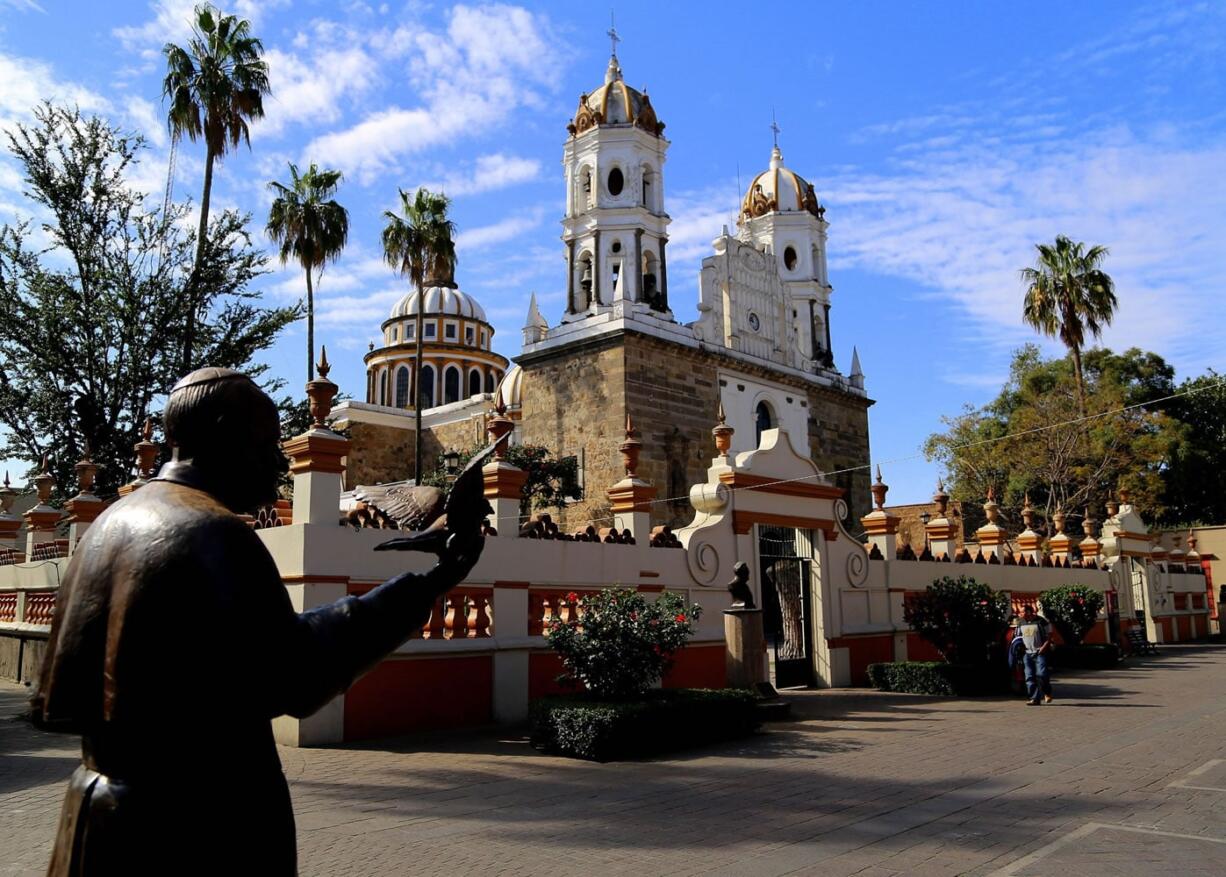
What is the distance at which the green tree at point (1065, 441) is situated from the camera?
110ft

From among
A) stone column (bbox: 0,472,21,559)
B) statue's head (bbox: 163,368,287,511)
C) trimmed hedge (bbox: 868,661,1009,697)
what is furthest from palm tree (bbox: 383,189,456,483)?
statue's head (bbox: 163,368,287,511)

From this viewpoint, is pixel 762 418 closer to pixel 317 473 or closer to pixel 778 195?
pixel 778 195

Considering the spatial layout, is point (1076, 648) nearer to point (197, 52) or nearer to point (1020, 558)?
point (1020, 558)

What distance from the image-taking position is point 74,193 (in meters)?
20.5

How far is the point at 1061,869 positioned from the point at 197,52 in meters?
23.4

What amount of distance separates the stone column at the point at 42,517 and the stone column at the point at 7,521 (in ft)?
7.25

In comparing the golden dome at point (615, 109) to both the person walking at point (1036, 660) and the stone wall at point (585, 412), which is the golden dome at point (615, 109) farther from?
the person walking at point (1036, 660)

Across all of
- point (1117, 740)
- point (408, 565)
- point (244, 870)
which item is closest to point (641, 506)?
point (408, 565)

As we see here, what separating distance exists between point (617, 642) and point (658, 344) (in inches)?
807

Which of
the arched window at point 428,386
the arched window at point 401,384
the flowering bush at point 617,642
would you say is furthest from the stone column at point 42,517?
the arched window at point 401,384

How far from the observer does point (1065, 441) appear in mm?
32750

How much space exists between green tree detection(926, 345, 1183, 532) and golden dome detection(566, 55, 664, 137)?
15.6 meters

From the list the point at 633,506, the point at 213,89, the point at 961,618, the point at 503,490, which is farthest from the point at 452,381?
the point at 503,490

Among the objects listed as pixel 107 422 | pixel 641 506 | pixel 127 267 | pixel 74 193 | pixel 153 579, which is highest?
pixel 74 193
